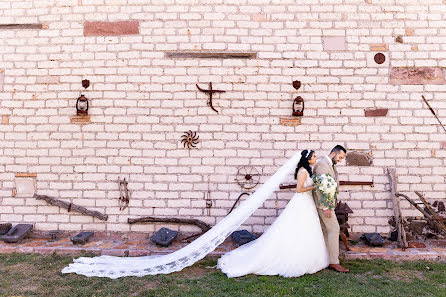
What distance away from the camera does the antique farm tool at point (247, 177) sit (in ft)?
18.0

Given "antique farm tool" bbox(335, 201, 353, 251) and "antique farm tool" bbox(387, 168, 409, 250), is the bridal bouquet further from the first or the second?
"antique farm tool" bbox(387, 168, 409, 250)

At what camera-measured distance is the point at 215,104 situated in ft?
18.4

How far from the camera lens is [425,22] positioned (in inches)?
220

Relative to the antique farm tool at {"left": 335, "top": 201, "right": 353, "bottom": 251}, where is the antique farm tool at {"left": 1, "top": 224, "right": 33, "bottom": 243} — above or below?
below

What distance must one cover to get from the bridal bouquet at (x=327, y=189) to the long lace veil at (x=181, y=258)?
1.27 feet

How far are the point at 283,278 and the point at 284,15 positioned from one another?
393cm

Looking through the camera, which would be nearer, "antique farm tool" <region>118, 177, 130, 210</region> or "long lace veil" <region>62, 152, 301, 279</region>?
"long lace veil" <region>62, 152, 301, 279</region>

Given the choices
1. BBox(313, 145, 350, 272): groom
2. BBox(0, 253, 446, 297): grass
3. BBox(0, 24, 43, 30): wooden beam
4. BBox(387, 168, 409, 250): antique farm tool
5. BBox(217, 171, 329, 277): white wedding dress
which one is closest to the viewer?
BBox(0, 253, 446, 297): grass

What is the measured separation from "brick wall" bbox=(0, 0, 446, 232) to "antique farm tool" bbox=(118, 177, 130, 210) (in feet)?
0.25

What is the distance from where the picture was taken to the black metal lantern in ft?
18.3

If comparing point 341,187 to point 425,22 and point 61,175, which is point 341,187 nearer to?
point 425,22

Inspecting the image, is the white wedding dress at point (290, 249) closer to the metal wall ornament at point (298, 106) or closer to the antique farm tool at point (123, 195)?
the metal wall ornament at point (298, 106)

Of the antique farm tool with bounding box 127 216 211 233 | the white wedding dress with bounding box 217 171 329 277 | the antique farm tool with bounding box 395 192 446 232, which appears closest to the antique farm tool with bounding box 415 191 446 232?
the antique farm tool with bounding box 395 192 446 232

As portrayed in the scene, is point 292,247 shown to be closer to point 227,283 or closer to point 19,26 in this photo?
point 227,283
